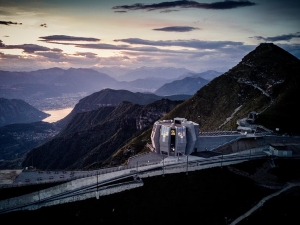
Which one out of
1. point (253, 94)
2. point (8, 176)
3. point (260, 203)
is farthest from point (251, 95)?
point (8, 176)

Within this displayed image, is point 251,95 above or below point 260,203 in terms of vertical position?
above

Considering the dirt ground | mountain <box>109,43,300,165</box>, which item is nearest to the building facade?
mountain <box>109,43,300,165</box>

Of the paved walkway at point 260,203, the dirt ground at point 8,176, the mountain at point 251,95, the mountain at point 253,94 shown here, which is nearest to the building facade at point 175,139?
the paved walkway at point 260,203

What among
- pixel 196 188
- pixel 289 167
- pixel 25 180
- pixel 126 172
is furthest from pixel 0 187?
pixel 289 167

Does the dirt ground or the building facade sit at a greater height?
the building facade

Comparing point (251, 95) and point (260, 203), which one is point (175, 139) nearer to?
point (260, 203)

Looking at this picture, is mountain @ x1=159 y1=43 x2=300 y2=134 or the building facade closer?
the building facade

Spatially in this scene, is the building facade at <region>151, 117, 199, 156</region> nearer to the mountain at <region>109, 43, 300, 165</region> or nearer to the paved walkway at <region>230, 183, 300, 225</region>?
the paved walkway at <region>230, 183, 300, 225</region>

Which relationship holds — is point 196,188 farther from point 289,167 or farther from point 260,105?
point 260,105

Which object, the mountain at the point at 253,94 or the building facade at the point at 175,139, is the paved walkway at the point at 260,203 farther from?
the mountain at the point at 253,94

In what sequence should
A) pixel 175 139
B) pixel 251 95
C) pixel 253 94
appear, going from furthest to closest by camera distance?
pixel 251 95
pixel 253 94
pixel 175 139
